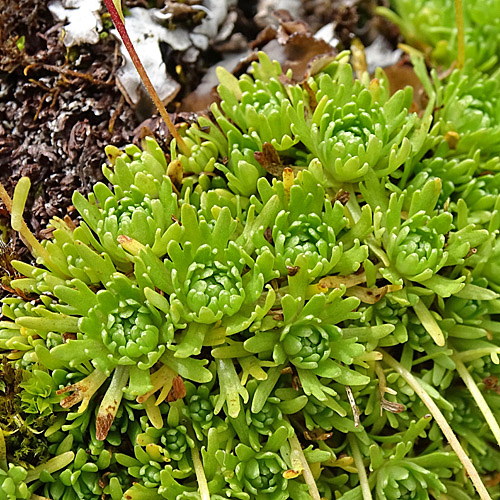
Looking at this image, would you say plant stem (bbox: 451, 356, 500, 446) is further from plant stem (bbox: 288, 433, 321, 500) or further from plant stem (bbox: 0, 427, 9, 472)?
plant stem (bbox: 0, 427, 9, 472)

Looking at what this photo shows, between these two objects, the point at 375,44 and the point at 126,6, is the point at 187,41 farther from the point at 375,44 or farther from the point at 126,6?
the point at 375,44

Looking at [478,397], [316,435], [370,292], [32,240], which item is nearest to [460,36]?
[370,292]

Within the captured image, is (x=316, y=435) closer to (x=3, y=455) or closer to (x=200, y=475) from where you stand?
(x=200, y=475)

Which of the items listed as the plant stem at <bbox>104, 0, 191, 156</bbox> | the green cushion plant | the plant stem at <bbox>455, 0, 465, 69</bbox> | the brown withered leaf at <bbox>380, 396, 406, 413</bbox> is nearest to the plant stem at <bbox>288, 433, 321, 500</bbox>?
the green cushion plant

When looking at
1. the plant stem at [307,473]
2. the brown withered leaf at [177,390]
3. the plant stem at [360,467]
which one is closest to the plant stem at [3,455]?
the brown withered leaf at [177,390]

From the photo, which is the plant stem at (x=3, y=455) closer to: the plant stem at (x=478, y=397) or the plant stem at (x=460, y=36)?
the plant stem at (x=478, y=397)

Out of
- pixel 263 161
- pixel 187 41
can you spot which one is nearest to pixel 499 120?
pixel 263 161
